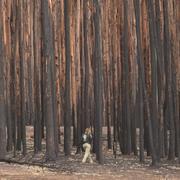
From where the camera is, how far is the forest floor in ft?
30.9

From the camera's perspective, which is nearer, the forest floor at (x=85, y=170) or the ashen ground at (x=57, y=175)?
the ashen ground at (x=57, y=175)

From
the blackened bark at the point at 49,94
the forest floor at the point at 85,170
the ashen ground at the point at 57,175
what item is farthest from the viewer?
the blackened bark at the point at 49,94

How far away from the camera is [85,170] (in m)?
10.3

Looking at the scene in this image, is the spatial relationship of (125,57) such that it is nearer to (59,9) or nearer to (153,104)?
(153,104)

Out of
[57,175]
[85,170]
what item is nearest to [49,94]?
[85,170]

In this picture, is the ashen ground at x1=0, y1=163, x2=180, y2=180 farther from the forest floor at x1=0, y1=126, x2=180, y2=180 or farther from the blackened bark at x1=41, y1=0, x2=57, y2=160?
the blackened bark at x1=41, y1=0, x2=57, y2=160

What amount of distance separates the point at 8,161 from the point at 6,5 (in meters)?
6.99

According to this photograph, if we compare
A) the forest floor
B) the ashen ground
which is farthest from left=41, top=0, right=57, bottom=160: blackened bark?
the ashen ground

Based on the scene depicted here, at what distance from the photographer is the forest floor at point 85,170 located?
941 cm

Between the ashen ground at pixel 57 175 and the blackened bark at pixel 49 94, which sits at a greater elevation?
the blackened bark at pixel 49 94

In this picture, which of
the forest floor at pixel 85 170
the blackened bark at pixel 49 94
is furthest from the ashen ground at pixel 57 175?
the blackened bark at pixel 49 94

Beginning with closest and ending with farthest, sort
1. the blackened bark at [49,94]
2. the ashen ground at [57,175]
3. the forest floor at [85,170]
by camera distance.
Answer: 1. the ashen ground at [57,175]
2. the forest floor at [85,170]
3. the blackened bark at [49,94]

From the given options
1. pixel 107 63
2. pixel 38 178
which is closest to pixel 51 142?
pixel 38 178

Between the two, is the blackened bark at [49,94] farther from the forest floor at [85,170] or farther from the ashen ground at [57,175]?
the ashen ground at [57,175]
